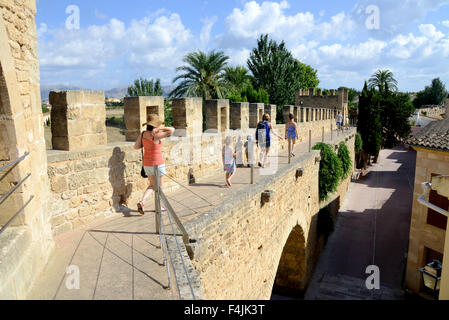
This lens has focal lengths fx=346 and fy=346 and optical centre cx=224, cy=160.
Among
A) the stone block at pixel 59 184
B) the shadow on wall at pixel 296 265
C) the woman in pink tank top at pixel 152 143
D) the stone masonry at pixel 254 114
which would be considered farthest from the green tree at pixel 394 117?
the stone block at pixel 59 184

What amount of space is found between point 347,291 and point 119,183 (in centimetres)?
1005

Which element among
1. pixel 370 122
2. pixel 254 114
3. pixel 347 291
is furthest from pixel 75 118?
pixel 370 122

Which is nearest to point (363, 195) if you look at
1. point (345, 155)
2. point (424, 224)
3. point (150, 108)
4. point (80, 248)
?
point (345, 155)

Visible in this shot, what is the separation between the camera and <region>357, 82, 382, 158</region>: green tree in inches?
1144

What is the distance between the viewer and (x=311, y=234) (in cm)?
1271

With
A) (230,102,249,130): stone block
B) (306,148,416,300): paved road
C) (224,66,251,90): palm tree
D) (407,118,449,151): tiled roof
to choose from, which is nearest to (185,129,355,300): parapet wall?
(230,102,249,130): stone block

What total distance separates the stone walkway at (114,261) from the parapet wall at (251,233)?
0.41 metres

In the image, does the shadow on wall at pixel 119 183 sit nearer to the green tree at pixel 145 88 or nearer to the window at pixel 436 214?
the window at pixel 436 214

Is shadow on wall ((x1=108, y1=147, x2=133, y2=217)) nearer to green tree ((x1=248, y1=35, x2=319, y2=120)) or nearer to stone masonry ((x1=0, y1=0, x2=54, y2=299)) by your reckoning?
stone masonry ((x1=0, y1=0, x2=54, y2=299))

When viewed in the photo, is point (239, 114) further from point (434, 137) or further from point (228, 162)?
point (434, 137)

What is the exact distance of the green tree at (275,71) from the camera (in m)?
33.8

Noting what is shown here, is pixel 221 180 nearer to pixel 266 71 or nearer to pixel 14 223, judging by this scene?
pixel 14 223

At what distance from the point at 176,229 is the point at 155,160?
1.09 metres

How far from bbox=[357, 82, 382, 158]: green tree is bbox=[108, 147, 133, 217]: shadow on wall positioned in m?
27.6
